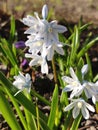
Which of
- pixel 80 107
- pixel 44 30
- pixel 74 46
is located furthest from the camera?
pixel 74 46

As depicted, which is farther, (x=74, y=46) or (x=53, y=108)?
(x=74, y=46)

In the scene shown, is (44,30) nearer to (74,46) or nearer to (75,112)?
(75,112)

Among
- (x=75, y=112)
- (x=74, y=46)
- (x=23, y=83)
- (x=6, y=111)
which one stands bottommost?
(x=75, y=112)

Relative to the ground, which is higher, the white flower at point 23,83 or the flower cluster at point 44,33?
the flower cluster at point 44,33

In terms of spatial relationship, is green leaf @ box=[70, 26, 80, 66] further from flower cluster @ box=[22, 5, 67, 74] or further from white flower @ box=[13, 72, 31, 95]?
flower cluster @ box=[22, 5, 67, 74]

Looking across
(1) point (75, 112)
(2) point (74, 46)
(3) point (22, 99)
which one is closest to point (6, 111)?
(3) point (22, 99)

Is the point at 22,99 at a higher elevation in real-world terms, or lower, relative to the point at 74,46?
lower

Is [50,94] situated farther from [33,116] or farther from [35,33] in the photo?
[35,33]

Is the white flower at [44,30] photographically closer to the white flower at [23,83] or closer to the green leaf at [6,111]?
the white flower at [23,83]

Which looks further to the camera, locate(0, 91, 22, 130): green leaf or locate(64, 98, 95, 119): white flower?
locate(0, 91, 22, 130): green leaf

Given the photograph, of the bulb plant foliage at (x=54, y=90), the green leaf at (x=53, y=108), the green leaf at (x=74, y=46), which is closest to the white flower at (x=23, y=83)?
the bulb plant foliage at (x=54, y=90)

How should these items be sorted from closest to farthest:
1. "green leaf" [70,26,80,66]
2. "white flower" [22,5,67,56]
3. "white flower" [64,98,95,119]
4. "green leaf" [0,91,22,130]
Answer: "white flower" [22,5,67,56], "white flower" [64,98,95,119], "green leaf" [0,91,22,130], "green leaf" [70,26,80,66]

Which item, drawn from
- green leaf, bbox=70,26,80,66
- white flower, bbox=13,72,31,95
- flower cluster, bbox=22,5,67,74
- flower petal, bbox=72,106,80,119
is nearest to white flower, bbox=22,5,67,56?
flower cluster, bbox=22,5,67,74

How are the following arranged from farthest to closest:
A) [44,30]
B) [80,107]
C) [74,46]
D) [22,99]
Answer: [74,46] → [22,99] → [80,107] → [44,30]
